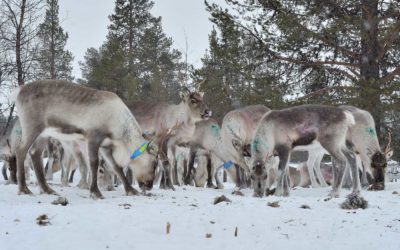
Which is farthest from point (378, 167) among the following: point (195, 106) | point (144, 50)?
point (144, 50)

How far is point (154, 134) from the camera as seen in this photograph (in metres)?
11.2

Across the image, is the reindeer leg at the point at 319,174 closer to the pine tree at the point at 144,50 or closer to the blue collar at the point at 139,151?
the blue collar at the point at 139,151

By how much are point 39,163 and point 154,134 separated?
3.90 metres

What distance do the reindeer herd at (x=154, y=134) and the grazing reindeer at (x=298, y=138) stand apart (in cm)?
2

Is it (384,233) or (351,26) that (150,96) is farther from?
(384,233)

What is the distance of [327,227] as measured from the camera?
4.77 m

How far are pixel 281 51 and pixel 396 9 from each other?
154 inches

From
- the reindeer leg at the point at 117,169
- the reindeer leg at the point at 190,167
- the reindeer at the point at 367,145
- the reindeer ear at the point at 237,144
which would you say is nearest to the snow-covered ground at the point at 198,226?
the reindeer leg at the point at 117,169

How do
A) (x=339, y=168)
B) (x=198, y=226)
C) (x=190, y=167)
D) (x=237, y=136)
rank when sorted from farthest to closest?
1. (x=190, y=167)
2. (x=237, y=136)
3. (x=339, y=168)
4. (x=198, y=226)

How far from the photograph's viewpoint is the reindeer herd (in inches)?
285

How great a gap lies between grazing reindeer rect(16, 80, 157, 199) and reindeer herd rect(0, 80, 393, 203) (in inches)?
0.6

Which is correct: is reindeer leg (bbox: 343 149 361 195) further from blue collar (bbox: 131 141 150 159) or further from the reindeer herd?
blue collar (bbox: 131 141 150 159)

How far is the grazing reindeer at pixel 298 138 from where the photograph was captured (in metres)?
8.32

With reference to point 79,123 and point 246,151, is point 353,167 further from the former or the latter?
point 79,123
